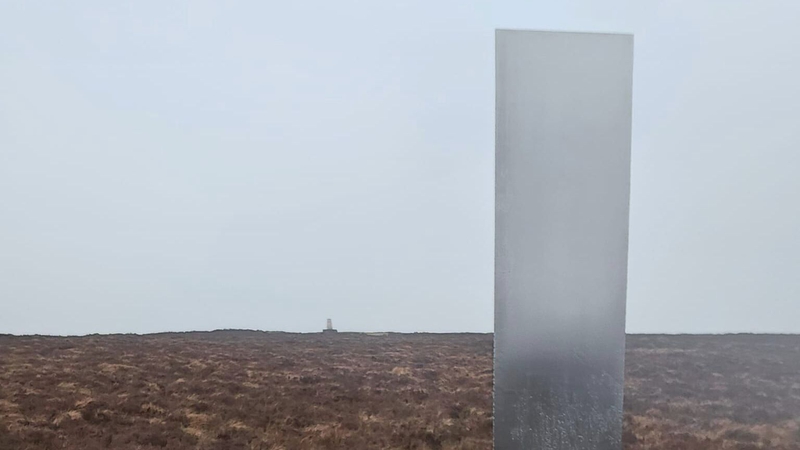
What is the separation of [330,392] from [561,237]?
162cm

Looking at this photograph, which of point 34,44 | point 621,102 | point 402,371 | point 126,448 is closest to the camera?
point 621,102

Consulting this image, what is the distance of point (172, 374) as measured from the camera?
8.08ft

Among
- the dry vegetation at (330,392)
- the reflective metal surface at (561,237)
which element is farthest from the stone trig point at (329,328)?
the reflective metal surface at (561,237)

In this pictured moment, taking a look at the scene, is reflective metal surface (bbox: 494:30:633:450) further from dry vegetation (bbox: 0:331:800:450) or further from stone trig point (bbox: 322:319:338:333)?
A: stone trig point (bbox: 322:319:338:333)

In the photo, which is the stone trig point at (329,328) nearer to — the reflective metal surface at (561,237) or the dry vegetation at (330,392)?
the dry vegetation at (330,392)

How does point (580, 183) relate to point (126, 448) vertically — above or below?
above

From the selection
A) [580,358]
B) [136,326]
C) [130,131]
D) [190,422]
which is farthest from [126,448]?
[580,358]

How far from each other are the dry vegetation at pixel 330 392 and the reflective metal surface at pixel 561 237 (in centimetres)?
131

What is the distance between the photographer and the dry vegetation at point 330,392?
230 centimetres

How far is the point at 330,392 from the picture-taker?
8.20ft

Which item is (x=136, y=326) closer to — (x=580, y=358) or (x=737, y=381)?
(x=580, y=358)

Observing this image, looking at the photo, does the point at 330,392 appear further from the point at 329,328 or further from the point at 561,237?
the point at 561,237

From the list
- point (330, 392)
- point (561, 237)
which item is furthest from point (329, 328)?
point (561, 237)

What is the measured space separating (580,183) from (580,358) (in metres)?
0.38
